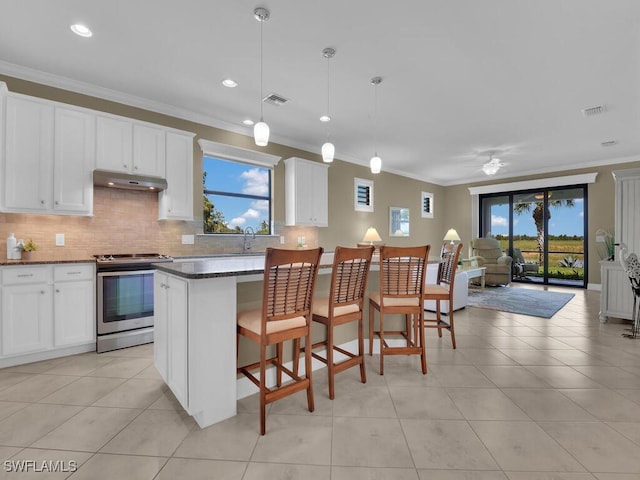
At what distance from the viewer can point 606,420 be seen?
1.82m

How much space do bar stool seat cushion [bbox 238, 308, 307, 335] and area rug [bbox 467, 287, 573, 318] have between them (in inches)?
157

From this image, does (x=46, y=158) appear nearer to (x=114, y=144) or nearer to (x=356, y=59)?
(x=114, y=144)

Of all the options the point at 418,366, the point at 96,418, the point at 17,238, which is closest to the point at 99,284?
the point at 17,238

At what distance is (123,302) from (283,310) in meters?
2.22

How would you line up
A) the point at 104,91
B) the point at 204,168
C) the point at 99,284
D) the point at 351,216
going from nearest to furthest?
1. the point at 99,284
2. the point at 104,91
3. the point at 204,168
4. the point at 351,216

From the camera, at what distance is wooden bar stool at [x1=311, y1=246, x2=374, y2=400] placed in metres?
2.03

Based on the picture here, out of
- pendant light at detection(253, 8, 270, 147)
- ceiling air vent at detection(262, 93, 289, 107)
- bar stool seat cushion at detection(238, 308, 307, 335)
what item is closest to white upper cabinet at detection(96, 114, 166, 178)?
ceiling air vent at detection(262, 93, 289, 107)

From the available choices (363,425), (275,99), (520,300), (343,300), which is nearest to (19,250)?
(275,99)

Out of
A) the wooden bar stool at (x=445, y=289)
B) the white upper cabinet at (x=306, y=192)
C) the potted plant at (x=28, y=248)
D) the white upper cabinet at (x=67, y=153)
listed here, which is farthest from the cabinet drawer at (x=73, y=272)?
the wooden bar stool at (x=445, y=289)

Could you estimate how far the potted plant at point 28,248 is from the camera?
2.89 m

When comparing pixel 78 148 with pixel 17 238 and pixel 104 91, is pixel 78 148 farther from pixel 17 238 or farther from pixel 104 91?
pixel 17 238

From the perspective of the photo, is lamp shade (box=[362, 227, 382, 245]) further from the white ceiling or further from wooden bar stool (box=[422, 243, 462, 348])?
wooden bar stool (box=[422, 243, 462, 348])

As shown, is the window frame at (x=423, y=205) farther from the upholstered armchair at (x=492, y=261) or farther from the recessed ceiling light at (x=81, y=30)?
the recessed ceiling light at (x=81, y=30)

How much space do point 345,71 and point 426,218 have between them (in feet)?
19.4
